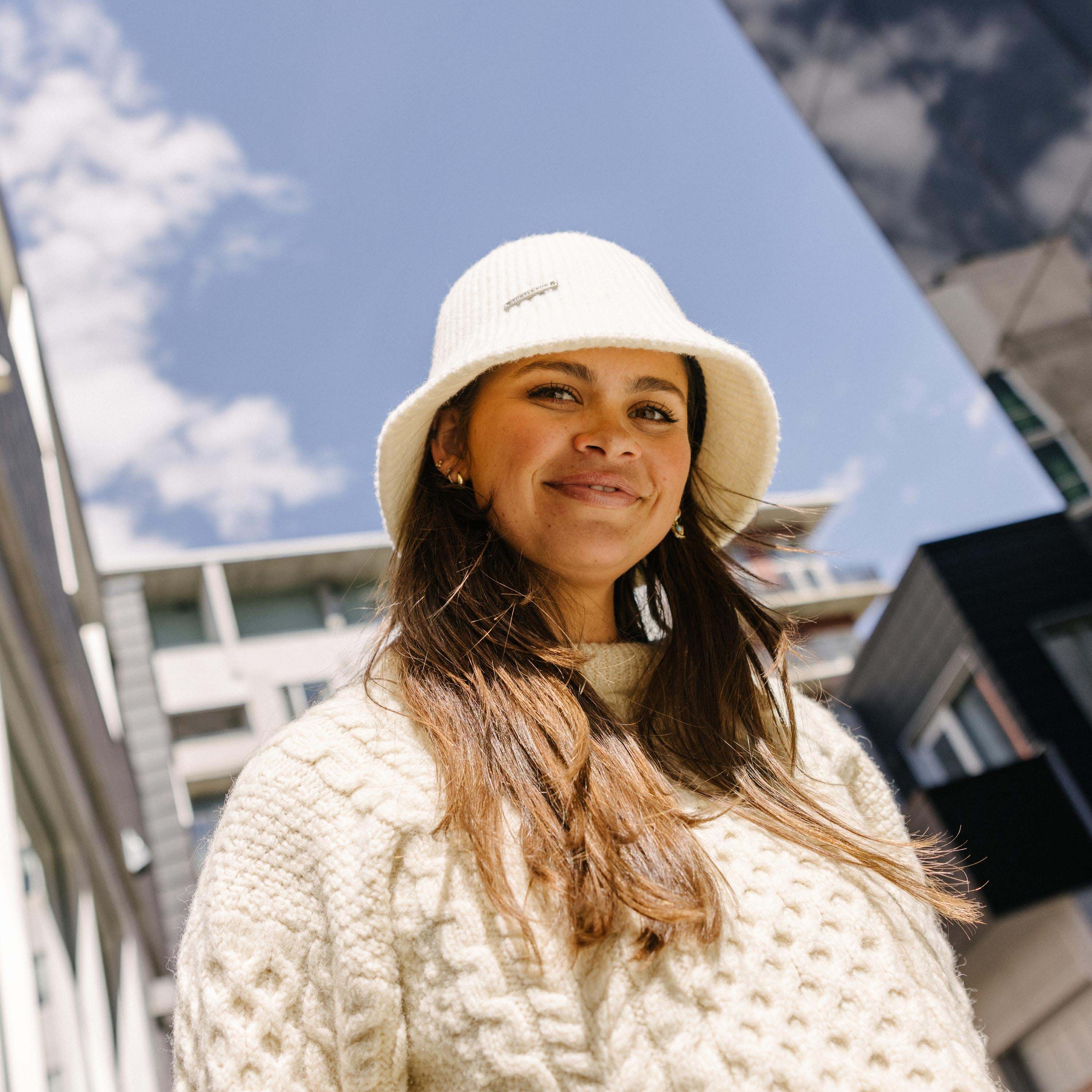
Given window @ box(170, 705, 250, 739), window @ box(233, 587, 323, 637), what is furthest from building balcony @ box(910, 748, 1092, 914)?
window @ box(233, 587, 323, 637)

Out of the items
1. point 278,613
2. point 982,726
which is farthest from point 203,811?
point 982,726

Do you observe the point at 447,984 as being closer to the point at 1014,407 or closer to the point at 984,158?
the point at 984,158

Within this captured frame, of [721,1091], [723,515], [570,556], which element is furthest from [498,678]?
[723,515]

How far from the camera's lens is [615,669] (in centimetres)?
154

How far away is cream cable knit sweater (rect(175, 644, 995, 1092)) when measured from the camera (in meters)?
1.00

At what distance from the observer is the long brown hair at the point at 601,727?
1.08 m

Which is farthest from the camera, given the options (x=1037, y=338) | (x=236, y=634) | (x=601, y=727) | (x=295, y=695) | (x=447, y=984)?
(x=236, y=634)

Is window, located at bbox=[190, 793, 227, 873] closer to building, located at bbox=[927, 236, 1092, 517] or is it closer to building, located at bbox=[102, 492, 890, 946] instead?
building, located at bbox=[102, 492, 890, 946]

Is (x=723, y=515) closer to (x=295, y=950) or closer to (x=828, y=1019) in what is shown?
(x=828, y=1019)

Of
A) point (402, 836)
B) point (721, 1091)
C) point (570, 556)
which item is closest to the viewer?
point (721, 1091)

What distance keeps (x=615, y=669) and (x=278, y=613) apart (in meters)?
26.2

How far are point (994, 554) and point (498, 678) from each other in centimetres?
1018

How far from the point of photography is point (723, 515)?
2.04 metres

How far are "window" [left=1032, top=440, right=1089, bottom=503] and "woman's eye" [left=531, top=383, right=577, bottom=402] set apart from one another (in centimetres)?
551
